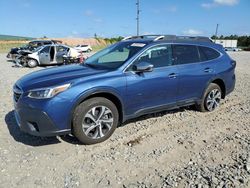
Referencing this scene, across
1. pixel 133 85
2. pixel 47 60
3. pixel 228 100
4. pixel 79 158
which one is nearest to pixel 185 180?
pixel 79 158

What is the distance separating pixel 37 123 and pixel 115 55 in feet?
7.02

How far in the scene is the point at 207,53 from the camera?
20.8 ft

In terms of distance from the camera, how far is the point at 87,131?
4.53m

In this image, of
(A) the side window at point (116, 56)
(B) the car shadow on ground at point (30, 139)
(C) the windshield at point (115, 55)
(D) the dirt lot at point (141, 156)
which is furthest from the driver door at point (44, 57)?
(B) the car shadow on ground at point (30, 139)

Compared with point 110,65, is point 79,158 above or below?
below

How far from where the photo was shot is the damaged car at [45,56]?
17359 mm

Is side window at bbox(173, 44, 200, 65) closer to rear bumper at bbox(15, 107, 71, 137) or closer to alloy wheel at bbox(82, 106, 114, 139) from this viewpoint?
alloy wheel at bbox(82, 106, 114, 139)

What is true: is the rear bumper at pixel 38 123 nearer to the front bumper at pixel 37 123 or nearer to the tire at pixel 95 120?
the front bumper at pixel 37 123

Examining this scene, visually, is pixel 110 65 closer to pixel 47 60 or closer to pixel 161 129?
pixel 161 129

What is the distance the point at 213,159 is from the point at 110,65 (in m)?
2.40

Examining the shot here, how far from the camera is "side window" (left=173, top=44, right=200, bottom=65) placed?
18.6 ft

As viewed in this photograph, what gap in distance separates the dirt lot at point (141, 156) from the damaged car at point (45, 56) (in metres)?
12.2

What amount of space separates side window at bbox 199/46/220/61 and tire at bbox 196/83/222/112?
615mm

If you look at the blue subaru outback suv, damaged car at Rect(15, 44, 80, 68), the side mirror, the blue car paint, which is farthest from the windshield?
damaged car at Rect(15, 44, 80, 68)
